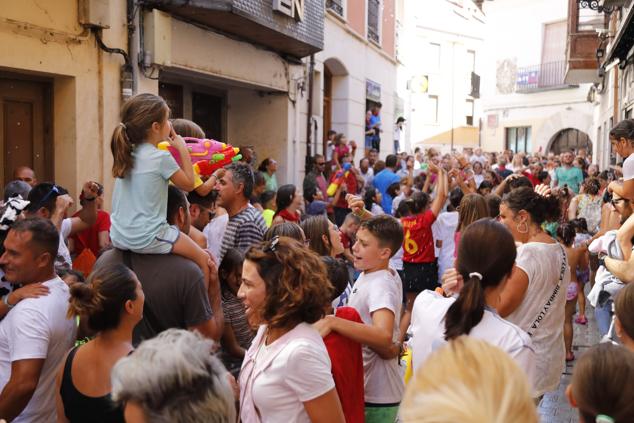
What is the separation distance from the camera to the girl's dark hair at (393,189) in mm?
11531

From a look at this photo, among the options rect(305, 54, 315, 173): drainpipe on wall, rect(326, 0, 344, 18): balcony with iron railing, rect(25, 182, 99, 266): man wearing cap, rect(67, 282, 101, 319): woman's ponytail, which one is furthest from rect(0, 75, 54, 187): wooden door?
rect(326, 0, 344, 18): balcony with iron railing

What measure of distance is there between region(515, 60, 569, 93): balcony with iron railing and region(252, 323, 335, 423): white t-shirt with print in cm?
3037

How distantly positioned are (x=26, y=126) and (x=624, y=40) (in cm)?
1076

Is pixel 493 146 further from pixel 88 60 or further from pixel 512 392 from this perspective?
pixel 512 392

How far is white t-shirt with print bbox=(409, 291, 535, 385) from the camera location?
258 cm

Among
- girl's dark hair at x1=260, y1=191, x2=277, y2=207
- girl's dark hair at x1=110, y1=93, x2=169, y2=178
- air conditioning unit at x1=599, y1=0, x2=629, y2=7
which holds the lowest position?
girl's dark hair at x1=260, y1=191, x2=277, y2=207

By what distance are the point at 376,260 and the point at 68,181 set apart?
4.95 metres

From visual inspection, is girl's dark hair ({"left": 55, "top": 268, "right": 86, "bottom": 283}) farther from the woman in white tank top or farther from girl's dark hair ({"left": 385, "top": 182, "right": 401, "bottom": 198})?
girl's dark hair ({"left": 385, "top": 182, "right": 401, "bottom": 198})

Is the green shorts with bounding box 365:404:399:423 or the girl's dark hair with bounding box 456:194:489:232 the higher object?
the girl's dark hair with bounding box 456:194:489:232

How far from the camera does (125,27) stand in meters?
8.21

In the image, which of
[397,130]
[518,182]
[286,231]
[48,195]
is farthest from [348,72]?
[286,231]

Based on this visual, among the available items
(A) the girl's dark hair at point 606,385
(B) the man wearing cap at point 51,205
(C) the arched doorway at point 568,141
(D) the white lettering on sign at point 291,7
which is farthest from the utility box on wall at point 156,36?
(C) the arched doorway at point 568,141

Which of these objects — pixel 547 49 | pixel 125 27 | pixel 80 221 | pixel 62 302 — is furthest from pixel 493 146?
pixel 62 302

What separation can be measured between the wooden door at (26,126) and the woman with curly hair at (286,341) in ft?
17.9
